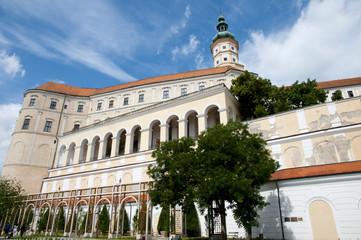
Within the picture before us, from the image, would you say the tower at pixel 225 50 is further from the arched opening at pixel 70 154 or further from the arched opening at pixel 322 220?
the arched opening at pixel 322 220

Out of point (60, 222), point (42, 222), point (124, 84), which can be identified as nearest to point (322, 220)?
point (60, 222)

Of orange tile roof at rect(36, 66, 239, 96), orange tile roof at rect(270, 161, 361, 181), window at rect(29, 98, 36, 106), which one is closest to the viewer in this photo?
orange tile roof at rect(270, 161, 361, 181)

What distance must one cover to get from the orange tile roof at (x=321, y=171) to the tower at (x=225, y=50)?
35203 mm

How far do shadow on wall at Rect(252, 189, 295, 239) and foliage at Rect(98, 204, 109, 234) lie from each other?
10.6 m

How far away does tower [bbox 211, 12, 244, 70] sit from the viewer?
1934 inches

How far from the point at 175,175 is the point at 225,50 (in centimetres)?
4188

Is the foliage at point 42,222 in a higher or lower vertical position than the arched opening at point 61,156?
lower

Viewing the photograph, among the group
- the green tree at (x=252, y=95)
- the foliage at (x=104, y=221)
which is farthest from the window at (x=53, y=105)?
the green tree at (x=252, y=95)

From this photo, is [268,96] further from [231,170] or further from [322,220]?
[231,170]

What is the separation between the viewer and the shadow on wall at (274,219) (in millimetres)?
13875

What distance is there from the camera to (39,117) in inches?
1512

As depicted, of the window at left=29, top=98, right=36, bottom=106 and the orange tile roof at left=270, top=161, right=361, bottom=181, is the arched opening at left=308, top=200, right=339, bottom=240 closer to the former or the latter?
the orange tile roof at left=270, top=161, right=361, bottom=181

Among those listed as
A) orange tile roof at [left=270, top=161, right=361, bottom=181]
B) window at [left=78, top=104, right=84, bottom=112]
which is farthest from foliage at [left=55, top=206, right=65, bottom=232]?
window at [left=78, top=104, right=84, bottom=112]

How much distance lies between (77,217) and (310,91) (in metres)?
27.1
